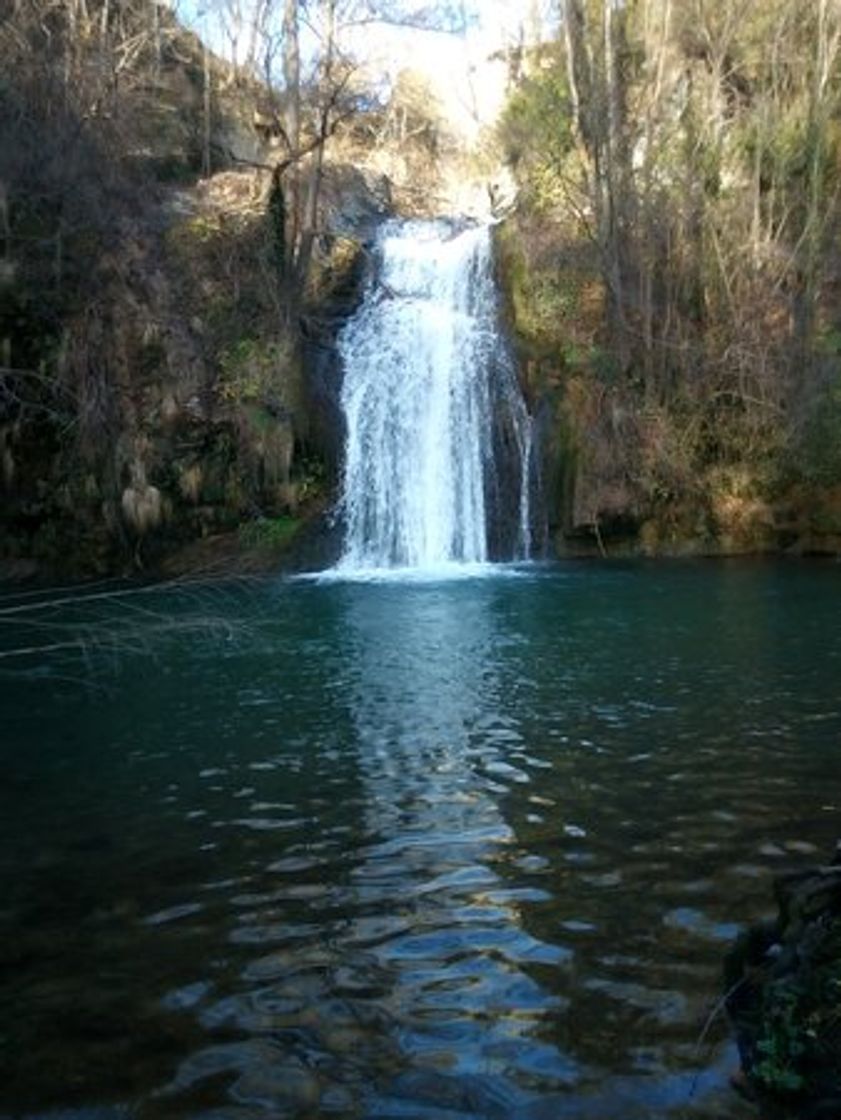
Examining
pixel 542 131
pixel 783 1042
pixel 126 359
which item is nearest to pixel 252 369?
pixel 126 359

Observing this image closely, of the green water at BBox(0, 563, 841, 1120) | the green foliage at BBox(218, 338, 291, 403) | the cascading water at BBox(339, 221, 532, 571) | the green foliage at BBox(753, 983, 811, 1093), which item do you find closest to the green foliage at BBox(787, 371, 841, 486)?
the cascading water at BBox(339, 221, 532, 571)

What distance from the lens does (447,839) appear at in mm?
6875

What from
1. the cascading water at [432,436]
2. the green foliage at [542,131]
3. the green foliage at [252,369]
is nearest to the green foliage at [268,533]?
the cascading water at [432,436]

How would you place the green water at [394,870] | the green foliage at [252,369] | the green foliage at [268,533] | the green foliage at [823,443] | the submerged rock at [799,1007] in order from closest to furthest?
1. the submerged rock at [799,1007]
2. the green water at [394,870]
3. the green foliage at [823,443]
4. the green foliage at [268,533]
5. the green foliage at [252,369]

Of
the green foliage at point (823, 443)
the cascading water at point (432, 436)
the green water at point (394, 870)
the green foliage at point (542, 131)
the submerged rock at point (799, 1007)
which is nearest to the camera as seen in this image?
the submerged rock at point (799, 1007)

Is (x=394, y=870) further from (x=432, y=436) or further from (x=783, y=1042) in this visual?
(x=432, y=436)

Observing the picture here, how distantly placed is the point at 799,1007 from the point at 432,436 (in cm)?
2232

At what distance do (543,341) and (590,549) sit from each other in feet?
17.1

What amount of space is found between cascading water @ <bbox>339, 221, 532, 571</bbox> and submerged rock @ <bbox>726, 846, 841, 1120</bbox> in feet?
66.6

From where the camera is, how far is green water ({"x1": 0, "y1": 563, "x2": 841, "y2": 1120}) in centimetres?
422

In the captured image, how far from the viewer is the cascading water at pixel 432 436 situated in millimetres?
24812

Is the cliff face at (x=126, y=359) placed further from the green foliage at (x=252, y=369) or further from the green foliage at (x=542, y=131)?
the green foliage at (x=542, y=131)

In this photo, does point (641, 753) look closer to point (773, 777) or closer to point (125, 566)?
point (773, 777)

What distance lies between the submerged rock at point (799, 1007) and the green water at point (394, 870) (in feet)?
0.55
